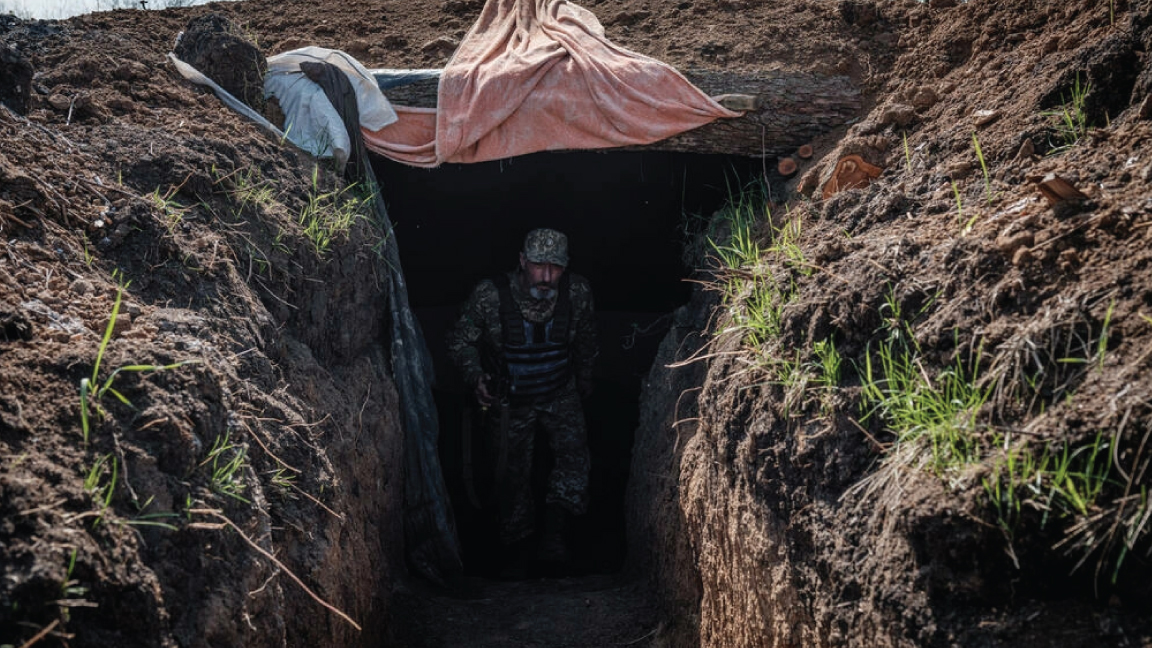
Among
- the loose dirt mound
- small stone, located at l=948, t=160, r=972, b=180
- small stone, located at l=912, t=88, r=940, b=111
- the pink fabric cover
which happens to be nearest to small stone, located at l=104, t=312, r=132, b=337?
the loose dirt mound

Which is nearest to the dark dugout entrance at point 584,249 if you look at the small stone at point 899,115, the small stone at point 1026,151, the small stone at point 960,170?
the small stone at point 899,115

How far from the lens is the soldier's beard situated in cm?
627

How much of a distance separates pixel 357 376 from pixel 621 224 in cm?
331

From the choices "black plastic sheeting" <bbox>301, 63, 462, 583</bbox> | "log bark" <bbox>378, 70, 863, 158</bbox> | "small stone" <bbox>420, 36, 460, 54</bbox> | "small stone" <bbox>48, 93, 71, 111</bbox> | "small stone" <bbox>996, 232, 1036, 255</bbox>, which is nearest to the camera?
"small stone" <bbox>996, 232, 1036, 255</bbox>

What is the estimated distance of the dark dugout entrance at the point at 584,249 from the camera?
666 centimetres

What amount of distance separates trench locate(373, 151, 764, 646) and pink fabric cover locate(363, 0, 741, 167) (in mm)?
877

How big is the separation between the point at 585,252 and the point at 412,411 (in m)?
2.94

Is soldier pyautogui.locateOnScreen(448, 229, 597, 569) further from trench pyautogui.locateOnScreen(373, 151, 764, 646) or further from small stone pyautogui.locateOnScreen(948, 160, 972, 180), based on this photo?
small stone pyautogui.locateOnScreen(948, 160, 972, 180)

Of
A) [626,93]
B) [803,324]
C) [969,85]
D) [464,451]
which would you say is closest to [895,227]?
[803,324]

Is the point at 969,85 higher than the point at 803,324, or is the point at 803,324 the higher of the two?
the point at 969,85

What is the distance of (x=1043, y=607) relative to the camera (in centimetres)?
219

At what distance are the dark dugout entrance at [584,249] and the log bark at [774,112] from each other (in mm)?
746

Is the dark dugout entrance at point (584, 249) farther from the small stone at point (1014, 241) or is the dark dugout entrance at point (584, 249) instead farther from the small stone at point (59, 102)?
the small stone at point (1014, 241)

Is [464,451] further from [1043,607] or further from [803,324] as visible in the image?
[1043,607]
